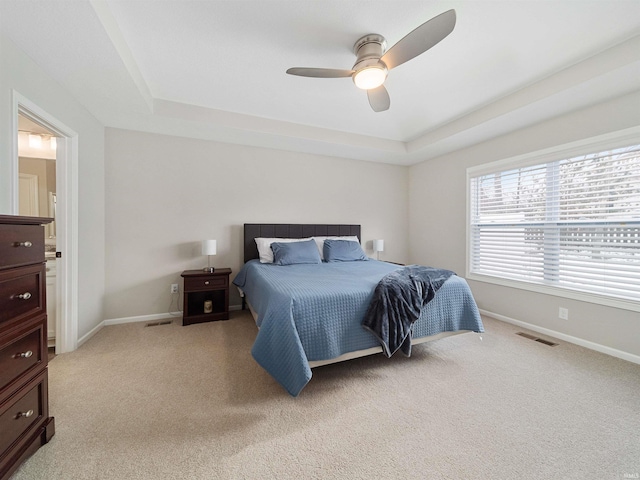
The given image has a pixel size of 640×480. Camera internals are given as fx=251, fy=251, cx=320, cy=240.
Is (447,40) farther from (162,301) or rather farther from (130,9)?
(162,301)

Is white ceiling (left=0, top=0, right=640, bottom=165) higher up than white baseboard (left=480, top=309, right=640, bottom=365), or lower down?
higher up

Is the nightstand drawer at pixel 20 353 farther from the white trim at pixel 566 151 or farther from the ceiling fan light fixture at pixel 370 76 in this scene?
the white trim at pixel 566 151

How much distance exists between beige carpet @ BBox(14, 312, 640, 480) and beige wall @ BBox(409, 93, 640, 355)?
0.31 meters

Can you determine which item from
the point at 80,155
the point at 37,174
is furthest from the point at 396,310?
the point at 37,174

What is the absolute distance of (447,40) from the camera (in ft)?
6.44

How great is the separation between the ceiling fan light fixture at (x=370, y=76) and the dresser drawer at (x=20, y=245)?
7.46ft

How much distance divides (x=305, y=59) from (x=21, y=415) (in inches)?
116

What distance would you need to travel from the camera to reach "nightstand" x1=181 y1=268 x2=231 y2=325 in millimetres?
3125

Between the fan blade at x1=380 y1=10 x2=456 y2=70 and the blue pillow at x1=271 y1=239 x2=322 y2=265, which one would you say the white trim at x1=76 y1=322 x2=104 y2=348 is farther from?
the fan blade at x1=380 y1=10 x2=456 y2=70

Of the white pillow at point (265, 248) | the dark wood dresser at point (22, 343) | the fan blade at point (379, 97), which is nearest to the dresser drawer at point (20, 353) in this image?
the dark wood dresser at point (22, 343)

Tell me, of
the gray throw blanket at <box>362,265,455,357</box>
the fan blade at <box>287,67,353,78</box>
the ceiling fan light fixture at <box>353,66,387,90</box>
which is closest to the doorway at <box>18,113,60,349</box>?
the fan blade at <box>287,67,353,78</box>

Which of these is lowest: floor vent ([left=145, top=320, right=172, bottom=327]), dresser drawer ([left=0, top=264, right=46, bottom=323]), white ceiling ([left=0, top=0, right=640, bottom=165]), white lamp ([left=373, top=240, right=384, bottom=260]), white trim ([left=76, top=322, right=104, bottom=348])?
floor vent ([left=145, top=320, right=172, bottom=327])

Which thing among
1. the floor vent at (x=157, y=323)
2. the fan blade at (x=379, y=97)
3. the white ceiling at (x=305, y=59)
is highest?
the white ceiling at (x=305, y=59)

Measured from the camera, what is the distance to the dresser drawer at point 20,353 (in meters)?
1.14
